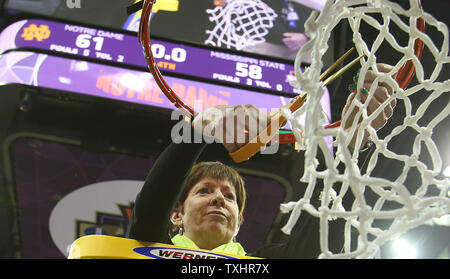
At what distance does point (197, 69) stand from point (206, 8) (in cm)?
37

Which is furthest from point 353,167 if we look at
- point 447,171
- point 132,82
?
point 447,171

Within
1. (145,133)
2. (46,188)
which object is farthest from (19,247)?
(145,133)

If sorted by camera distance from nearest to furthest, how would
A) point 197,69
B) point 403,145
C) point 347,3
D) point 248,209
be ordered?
point 347,3 < point 197,69 < point 248,209 < point 403,145

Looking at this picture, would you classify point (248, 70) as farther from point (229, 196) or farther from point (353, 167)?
point (353, 167)

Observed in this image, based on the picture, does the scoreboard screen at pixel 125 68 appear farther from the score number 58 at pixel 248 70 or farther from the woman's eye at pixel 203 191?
the woman's eye at pixel 203 191

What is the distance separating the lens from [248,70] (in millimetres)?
2311

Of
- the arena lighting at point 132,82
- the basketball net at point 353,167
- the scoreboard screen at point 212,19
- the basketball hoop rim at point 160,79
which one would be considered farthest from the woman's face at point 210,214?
the scoreboard screen at point 212,19

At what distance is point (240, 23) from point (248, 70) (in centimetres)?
28

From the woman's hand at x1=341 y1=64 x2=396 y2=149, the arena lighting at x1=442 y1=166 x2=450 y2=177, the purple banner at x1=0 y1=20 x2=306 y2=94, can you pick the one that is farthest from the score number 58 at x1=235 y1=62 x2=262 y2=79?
the arena lighting at x1=442 y1=166 x2=450 y2=177

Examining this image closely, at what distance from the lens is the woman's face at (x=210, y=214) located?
1446mm

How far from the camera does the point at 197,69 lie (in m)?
2.24

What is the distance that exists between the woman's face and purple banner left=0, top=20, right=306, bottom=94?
782 mm
